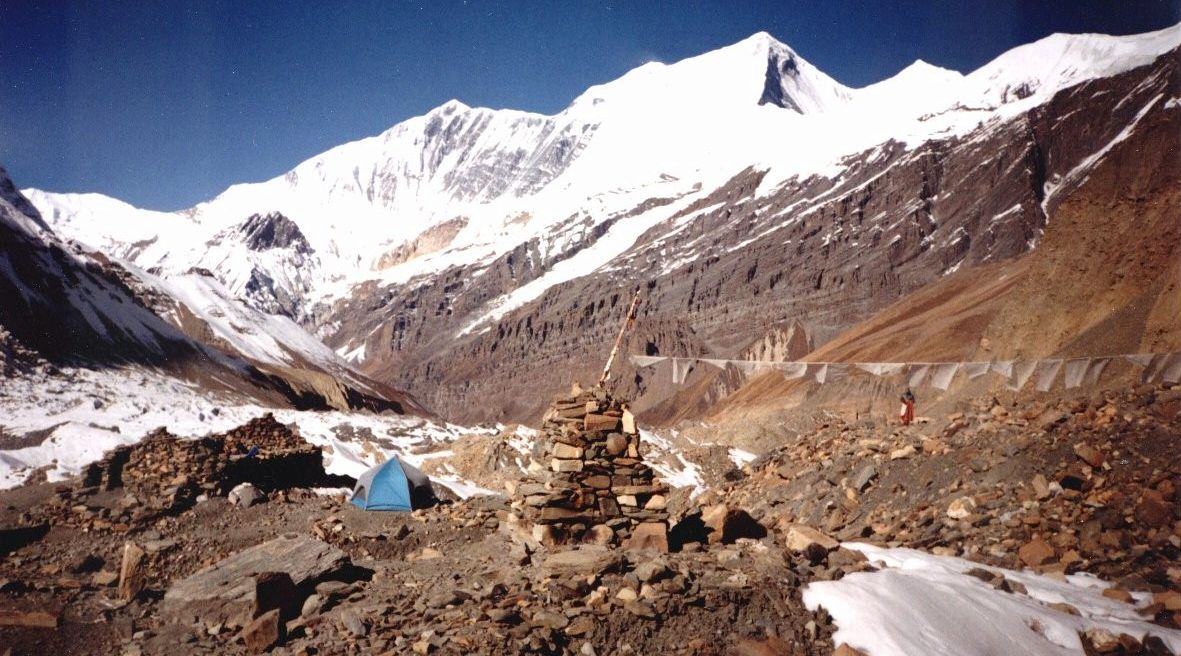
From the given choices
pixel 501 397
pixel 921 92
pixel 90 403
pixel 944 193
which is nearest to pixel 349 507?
pixel 90 403

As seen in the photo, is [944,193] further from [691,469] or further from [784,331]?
[691,469]

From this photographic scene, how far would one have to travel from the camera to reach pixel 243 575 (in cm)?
730

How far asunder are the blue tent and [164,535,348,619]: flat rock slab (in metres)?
6.34

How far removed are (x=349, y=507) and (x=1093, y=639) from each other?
12.6 meters

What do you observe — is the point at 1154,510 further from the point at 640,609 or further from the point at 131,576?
the point at 131,576

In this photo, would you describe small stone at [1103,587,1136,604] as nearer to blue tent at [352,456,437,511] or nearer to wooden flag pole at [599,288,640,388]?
wooden flag pole at [599,288,640,388]

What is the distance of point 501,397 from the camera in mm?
102938

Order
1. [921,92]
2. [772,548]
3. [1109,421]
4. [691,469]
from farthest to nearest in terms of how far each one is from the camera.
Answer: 1. [921,92]
2. [691,469]
3. [1109,421]
4. [772,548]

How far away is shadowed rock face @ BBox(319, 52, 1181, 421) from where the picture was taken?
233ft

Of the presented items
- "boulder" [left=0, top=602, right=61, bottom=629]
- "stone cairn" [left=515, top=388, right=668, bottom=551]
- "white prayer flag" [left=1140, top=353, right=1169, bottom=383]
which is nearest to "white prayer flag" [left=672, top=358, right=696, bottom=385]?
"white prayer flag" [left=1140, top=353, right=1169, bottom=383]

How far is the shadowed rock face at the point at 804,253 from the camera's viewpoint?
70875 mm

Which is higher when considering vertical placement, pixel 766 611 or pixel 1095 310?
pixel 1095 310

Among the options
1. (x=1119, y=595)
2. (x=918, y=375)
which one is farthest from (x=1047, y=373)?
(x=1119, y=595)

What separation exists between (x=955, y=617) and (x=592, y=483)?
11.9 feet
